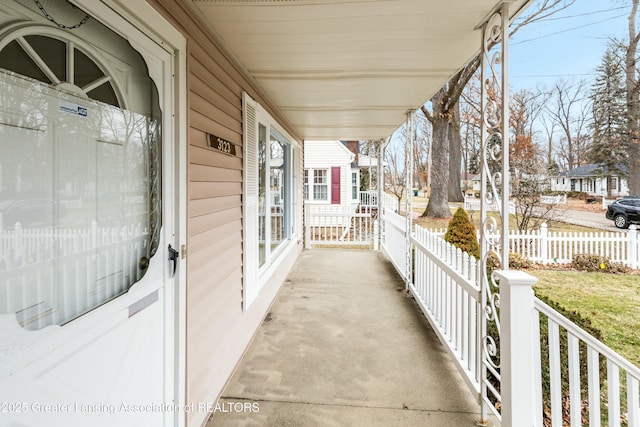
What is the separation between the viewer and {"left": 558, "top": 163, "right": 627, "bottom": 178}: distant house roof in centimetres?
1866

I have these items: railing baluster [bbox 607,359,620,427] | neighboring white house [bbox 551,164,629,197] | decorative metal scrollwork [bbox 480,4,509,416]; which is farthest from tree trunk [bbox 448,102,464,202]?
railing baluster [bbox 607,359,620,427]

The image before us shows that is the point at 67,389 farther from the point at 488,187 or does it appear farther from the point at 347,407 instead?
the point at 488,187

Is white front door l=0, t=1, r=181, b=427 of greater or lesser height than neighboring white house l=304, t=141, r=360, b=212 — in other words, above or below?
below

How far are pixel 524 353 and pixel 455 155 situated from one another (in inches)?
668

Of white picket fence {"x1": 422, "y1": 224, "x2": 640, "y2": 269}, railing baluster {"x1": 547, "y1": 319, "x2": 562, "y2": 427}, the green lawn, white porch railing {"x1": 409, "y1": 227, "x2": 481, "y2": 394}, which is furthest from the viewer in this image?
white picket fence {"x1": 422, "y1": 224, "x2": 640, "y2": 269}

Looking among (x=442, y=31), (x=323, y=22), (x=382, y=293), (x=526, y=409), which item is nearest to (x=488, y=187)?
(x=442, y=31)

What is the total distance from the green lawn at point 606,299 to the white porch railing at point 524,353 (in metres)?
0.84

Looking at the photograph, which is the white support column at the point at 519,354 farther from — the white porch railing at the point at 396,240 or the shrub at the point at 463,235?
the shrub at the point at 463,235

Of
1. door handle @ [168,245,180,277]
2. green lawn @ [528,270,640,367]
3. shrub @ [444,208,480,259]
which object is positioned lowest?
green lawn @ [528,270,640,367]

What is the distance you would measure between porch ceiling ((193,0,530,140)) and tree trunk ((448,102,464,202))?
12.4m

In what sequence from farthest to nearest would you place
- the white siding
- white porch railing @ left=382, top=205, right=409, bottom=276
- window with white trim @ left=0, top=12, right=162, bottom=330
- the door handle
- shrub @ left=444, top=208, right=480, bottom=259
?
the white siding
shrub @ left=444, top=208, right=480, bottom=259
white porch railing @ left=382, top=205, right=409, bottom=276
the door handle
window with white trim @ left=0, top=12, right=162, bottom=330

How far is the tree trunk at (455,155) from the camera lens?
14.8 meters

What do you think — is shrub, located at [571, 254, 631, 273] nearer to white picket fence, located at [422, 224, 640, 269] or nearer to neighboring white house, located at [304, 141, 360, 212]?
white picket fence, located at [422, 224, 640, 269]

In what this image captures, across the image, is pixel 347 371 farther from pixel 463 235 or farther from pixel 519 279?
pixel 463 235
